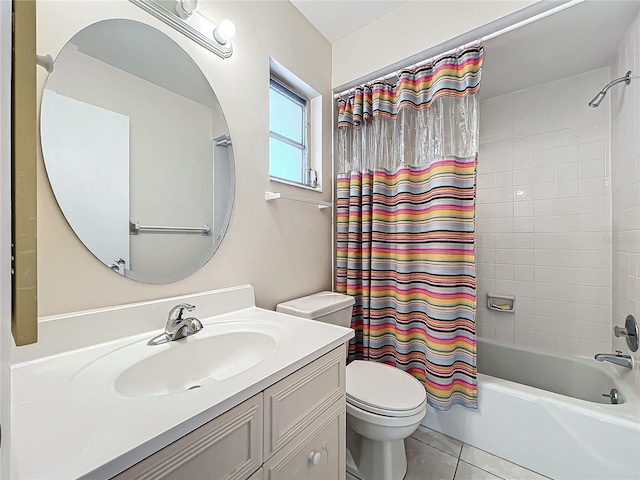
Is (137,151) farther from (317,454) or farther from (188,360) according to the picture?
(317,454)

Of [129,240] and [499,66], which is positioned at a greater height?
[499,66]

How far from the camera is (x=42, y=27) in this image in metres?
0.78

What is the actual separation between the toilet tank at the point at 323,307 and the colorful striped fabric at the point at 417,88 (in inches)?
43.9

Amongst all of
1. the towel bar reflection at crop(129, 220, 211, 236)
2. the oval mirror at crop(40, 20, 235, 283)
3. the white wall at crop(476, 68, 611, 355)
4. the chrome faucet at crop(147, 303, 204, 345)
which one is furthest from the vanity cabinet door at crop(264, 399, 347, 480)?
the white wall at crop(476, 68, 611, 355)

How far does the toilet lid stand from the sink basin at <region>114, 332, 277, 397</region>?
53 cm

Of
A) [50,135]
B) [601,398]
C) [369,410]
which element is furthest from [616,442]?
[50,135]

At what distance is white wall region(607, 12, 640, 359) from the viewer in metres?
1.39

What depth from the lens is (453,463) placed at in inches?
54.3

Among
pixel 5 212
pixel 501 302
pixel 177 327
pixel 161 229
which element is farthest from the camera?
pixel 501 302

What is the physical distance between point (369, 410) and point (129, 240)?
114 centimetres

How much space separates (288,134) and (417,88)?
0.80m

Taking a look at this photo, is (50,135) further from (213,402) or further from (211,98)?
(213,402)

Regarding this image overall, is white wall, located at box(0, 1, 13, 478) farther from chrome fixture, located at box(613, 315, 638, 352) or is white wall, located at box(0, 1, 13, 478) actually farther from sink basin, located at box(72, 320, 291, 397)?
chrome fixture, located at box(613, 315, 638, 352)

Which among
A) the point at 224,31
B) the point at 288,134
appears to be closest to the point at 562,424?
the point at 288,134
